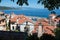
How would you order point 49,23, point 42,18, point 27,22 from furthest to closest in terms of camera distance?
point 27,22, point 42,18, point 49,23

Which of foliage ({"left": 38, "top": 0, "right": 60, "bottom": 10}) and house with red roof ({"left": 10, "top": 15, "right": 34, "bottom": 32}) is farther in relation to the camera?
house with red roof ({"left": 10, "top": 15, "right": 34, "bottom": 32})

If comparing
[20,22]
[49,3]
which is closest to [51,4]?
[49,3]

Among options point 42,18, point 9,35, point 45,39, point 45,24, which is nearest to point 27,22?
point 42,18

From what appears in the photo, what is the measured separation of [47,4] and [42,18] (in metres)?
23.1

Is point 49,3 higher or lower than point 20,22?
higher

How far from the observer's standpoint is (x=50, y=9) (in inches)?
314

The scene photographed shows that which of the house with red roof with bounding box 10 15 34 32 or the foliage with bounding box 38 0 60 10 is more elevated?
the foliage with bounding box 38 0 60 10

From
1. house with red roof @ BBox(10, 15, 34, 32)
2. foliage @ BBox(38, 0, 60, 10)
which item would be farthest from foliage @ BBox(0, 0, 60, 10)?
house with red roof @ BBox(10, 15, 34, 32)

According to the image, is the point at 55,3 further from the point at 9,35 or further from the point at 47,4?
the point at 9,35

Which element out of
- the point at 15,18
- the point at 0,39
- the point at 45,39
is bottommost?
the point at 15,18

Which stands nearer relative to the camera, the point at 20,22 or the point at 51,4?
the point at 51,4

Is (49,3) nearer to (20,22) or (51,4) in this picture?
(51,4)

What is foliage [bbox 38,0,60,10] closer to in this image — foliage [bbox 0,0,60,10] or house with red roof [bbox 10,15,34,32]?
foliage [bbox 0,0,60,10]

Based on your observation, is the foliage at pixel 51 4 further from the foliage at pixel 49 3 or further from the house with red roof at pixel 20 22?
the house with red roof at pixel 20 22
